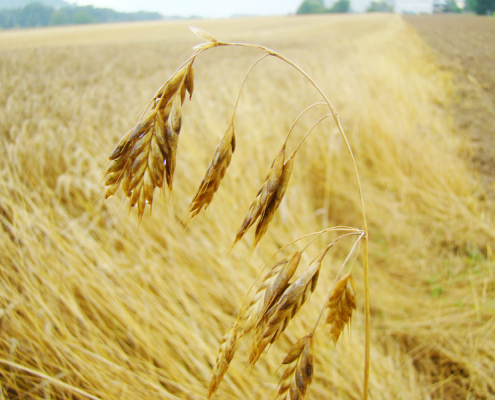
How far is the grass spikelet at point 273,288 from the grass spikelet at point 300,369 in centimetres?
8

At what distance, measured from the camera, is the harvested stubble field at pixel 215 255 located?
39.9 inches

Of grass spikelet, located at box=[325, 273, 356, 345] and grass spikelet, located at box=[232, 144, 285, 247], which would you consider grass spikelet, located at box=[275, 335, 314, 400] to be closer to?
grass spikelet, located at box=[325, 273, 356, 345]

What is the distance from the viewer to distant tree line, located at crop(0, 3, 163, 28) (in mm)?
2014

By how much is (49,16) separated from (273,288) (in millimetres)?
2679

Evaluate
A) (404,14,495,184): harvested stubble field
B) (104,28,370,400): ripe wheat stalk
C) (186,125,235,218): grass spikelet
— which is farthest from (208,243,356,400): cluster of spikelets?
(404,14,495,184): harvested stubble field

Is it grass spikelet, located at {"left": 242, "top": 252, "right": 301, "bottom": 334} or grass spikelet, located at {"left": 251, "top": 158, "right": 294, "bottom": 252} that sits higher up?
grass spikelet, located at {"left": 251, "top": 158, "right": 294, "bottom": 252}

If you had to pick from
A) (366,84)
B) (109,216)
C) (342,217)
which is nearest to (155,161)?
(109,216)

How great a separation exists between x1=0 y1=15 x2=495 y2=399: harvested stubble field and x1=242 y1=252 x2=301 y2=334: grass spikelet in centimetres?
23

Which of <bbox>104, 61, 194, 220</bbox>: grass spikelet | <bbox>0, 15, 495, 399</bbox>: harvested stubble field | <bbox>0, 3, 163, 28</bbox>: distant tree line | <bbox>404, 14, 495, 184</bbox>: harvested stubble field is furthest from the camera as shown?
<bbox>0, 3, 163, 28</bbox>: distant tree line

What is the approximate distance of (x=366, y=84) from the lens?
13.5 feet

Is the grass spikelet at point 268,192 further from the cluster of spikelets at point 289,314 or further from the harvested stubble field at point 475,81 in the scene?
the harvested stubble field at point 475,81

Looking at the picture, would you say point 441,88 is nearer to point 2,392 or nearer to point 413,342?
point 413,342

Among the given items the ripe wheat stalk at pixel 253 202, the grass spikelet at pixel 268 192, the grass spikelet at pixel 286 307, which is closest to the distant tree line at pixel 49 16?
the ripe wheat stalk at pixel 253 202

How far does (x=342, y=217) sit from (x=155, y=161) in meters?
2.41
